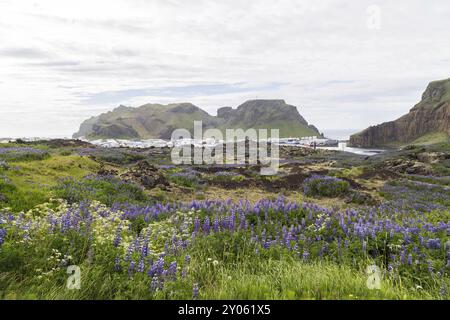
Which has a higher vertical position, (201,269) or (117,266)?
(117,266)

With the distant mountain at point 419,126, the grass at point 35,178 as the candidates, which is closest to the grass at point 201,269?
the grass at point 35,178

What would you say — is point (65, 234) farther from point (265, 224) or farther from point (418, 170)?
point (418, 170)

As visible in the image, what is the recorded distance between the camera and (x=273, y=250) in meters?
5.53

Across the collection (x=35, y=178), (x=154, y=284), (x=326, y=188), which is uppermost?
(x=35, y=178)

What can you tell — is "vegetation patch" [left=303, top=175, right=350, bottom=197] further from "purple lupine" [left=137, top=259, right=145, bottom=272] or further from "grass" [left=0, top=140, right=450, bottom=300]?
"purple lupine" [left=137, top=259, right=145, bottom=272]

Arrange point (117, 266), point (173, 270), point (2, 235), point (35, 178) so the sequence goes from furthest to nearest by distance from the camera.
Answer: point (35, 178) → point (2, 235) → point (117, 266) → point (173, 270)

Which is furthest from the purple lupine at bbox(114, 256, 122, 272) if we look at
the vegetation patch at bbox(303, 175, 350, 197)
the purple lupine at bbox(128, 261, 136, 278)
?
the vegetation patch at bbox(303, 175, 350, 197)

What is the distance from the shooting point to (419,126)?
115m

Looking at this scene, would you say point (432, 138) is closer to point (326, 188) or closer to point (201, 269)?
point (326, 188)

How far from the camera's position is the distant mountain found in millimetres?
104688

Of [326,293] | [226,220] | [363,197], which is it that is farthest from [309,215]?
[363,197]

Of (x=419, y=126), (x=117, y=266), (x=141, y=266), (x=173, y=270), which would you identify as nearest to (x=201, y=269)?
(x=173, y=270)

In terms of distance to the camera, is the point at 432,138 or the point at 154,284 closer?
the point at 154,284

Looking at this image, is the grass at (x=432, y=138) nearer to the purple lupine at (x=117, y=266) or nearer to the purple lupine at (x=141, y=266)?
the purple lupine at (x=141, y=266)
